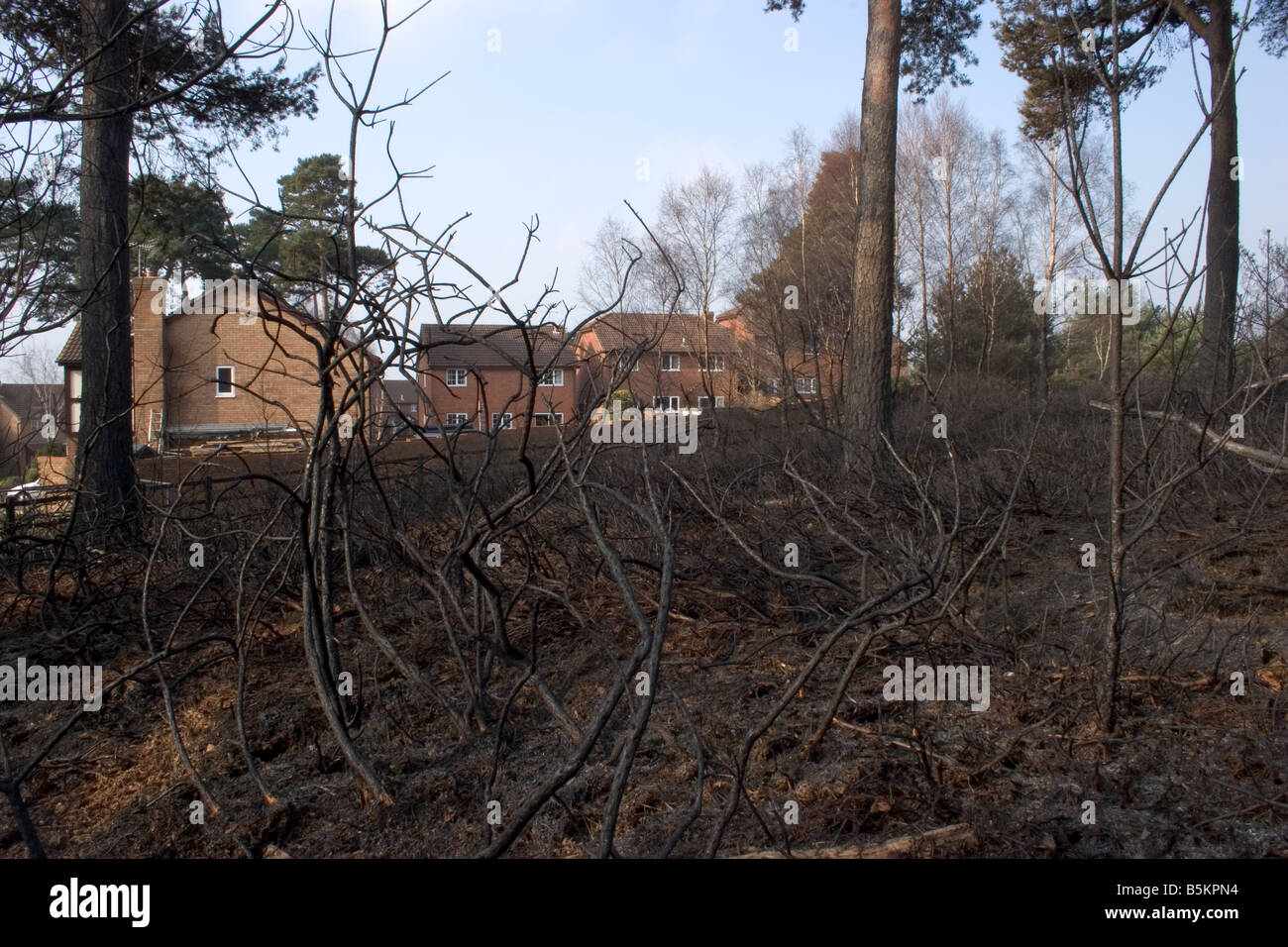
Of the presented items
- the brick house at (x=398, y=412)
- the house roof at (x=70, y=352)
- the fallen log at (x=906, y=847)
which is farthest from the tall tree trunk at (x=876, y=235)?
the house roof at (x=70, y=352)

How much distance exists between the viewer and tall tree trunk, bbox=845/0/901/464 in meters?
9.27

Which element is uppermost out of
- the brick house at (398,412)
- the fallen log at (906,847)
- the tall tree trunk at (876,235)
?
the tall tree trunk at (876,235)

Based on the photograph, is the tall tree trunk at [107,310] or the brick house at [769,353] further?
the brick house at [769,353]

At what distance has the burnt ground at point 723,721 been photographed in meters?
3.22

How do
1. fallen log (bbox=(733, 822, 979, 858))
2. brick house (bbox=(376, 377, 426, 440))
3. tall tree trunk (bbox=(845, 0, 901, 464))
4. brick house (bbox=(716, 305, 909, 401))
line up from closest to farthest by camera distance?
fallen log (bbox=(733, 822, 979, 858)), brick house (bbox=(376, 377, 426, 440)), tall tree trunk (bbox=(845, 0, 901, 464)), brick house (bbox=(716, 305, 909, 401))

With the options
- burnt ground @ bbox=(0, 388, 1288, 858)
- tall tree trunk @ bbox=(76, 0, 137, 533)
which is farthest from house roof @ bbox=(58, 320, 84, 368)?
burnt ground @ bbox=(0, 388, 1288, 858)

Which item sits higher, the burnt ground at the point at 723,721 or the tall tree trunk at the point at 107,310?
the tall tree trunk at the point at 107,310

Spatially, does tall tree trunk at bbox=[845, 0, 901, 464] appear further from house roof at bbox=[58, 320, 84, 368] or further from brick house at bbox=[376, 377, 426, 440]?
house roof at bbox=[58, 320, 84, 368]

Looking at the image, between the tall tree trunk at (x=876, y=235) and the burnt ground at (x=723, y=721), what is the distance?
128 inches

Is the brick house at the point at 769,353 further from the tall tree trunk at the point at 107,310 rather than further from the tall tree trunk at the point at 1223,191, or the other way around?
the tall tree trunk at the point at 107,310

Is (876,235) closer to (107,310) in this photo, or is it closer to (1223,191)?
(1223,191)

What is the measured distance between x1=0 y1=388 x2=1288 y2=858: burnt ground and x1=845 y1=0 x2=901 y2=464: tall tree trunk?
10.6ft

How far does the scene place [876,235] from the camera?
31.5 ft

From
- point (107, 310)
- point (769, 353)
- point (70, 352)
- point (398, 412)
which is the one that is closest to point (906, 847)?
point (398, 412)
